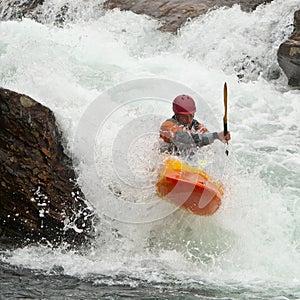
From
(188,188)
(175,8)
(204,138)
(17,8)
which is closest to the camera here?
(188,188)

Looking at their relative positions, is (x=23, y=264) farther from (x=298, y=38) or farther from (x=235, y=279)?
(x=298, y=38)

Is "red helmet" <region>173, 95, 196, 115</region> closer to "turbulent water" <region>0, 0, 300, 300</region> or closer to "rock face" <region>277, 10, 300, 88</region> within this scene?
"turbulent water" <region>0, 0, 300, 300</region>

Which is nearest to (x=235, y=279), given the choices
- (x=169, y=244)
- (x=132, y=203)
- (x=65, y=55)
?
(x=169, y=244)

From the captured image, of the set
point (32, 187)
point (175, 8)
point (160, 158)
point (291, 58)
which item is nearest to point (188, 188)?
point (160, 158)

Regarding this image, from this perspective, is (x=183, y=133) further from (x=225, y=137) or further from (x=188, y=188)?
(x=188, y=188)

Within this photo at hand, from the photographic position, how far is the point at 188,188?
5621mm

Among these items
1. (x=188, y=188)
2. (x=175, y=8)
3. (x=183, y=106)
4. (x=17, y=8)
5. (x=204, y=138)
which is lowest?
(x=188, y=188)

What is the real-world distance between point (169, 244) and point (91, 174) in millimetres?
1178

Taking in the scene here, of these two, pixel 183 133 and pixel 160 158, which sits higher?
pixel 183 133

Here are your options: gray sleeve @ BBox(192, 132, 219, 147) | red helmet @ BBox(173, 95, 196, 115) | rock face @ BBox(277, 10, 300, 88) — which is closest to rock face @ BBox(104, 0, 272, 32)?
rock face @ BBox(277, 10, 300, 88)

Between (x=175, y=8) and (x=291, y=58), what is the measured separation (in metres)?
3.82

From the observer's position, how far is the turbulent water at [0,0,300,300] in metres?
4.93

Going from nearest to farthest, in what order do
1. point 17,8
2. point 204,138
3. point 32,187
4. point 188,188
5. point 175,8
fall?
point 32,187 → point 188,188 → point 204,138 → point 175,8 → point 17,8

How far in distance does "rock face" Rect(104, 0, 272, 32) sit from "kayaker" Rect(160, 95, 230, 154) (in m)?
6.36
